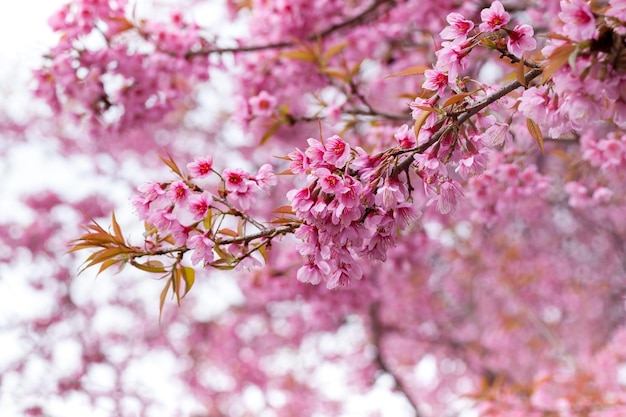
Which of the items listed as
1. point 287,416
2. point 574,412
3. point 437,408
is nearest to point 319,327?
point 574,412

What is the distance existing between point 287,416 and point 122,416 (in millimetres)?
3387

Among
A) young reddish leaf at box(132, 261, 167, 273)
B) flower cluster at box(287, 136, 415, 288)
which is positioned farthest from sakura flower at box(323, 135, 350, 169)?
young reddish leaf at box(132, 261, 167, 273)

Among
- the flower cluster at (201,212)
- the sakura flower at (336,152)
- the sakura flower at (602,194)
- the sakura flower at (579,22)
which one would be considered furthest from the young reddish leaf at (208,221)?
the sakura flower at (602,194)

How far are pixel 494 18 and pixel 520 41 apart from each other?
9 cm

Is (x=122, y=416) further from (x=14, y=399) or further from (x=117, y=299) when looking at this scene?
(x=117, y=299)

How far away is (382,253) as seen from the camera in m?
1.40

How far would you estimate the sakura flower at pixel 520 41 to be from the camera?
4.49 feet

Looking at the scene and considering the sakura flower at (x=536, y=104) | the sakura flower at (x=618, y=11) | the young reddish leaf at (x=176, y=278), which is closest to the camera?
the sakura flower at (x=618, y=11)

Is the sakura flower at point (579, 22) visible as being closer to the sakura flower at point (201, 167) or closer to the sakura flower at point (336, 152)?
the sakura flower at point (336, 152)

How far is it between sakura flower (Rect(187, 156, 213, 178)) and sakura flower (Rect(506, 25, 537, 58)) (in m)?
0.87

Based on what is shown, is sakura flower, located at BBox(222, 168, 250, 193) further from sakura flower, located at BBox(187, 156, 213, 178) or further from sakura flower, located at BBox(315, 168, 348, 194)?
sakura flower, located at BBox(315, 168, 348, 194)

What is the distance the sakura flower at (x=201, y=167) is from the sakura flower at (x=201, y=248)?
22 cm

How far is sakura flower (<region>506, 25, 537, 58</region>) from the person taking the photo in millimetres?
1369

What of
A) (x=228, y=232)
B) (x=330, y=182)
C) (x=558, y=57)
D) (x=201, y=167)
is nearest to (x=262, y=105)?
(x=201, y=167)
